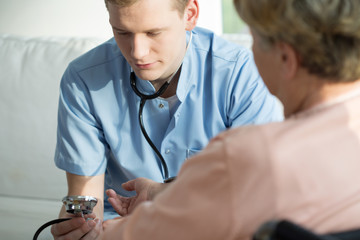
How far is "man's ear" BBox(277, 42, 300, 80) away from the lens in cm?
86

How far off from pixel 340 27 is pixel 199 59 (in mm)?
885

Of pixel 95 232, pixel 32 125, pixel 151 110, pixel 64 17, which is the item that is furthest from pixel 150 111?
pixel 64 17

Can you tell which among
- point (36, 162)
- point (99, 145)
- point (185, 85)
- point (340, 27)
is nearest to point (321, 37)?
point (340, 27)

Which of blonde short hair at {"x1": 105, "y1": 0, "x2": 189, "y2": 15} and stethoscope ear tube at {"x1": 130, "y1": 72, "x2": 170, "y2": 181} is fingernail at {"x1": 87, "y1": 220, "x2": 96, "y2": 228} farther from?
blonde short hair at {"x1": 105, "y1": 0, "x2": 189, "y2": 15}

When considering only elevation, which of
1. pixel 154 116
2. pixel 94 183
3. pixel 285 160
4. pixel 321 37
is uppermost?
pixel 321 37

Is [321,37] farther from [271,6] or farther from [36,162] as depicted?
[36,162]

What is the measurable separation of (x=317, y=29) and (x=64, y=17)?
2.05 metres

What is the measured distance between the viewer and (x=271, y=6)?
826mm

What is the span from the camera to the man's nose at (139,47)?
142 centimetres

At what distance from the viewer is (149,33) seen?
4.79 feet

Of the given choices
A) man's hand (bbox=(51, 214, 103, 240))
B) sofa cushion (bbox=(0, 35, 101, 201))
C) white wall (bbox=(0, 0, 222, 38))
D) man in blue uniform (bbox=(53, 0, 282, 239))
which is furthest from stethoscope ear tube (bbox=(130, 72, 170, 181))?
white wall (bbox=(0, 0, 222, 38))

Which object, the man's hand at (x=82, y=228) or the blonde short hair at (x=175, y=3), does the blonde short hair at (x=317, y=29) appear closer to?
the blonde short hair at (x=175, y=3)

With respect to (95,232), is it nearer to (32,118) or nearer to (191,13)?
(191,13)

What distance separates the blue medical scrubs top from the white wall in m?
0.95
